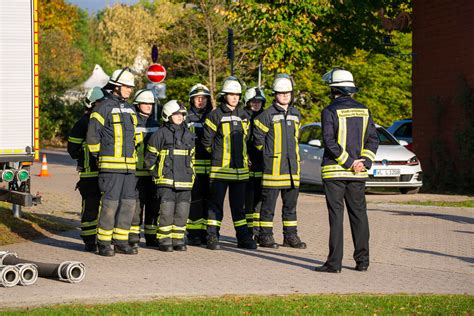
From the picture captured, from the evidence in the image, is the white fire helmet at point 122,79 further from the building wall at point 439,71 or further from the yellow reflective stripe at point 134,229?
the building wall at point 439,71

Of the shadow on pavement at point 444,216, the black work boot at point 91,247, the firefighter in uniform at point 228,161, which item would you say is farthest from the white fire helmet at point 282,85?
the shadow on pavement at point 444,216

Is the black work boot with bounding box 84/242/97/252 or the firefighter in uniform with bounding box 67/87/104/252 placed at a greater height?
→ the firefighter in uniform with bounding box 67/87/104/252

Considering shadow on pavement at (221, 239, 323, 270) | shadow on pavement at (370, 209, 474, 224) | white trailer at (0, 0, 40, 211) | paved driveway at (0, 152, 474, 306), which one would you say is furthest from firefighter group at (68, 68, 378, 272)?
shadow on pavement at (370, 209, 474, 224)

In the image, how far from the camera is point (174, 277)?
11.2 meters

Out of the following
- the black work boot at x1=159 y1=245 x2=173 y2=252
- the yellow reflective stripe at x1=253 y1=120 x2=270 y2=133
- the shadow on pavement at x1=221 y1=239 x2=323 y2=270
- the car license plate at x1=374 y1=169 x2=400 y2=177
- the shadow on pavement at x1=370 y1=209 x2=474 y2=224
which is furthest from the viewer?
the car license plate at x1=374 y1=169 x2=400 y2=177

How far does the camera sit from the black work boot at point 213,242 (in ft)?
44.7

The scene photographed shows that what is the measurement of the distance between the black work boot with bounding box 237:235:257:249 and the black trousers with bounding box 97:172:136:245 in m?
1.48

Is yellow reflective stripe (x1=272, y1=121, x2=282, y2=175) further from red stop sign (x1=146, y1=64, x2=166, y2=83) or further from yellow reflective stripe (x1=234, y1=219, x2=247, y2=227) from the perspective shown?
red stop sign (x1=146, y1=64, x2=166, y2=83)

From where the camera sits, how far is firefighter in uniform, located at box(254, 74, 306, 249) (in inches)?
536

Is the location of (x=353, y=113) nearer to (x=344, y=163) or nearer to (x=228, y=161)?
(x=344, y=163)

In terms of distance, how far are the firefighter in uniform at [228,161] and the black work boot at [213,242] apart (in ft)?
0.06

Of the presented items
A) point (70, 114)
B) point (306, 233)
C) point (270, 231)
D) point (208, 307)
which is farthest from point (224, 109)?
point (70, 114)

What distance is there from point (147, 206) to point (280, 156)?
→ 1.85 metres

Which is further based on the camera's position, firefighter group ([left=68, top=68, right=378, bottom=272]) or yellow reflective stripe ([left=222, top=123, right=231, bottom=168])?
yellow reflective stripe ([left=222, top=123, right=231, bottom=168])
